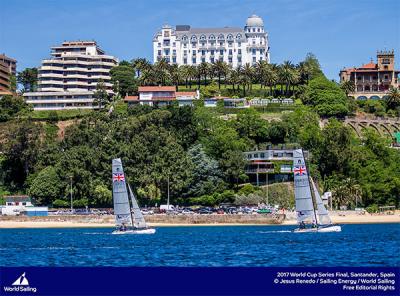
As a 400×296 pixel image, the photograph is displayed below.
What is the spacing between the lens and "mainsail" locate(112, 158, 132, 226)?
82500 mm

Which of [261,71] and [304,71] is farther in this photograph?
[304,71]

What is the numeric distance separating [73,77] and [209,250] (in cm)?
13073

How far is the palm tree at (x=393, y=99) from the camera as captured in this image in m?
168

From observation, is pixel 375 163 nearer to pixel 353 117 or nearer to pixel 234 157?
pixel 234 157

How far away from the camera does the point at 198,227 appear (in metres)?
108

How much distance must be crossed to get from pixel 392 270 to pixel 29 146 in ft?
351

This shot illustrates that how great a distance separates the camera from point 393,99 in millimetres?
168625

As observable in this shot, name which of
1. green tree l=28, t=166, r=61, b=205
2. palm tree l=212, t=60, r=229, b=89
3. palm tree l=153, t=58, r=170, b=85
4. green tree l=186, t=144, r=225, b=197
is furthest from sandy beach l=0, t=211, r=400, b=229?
palm tree l=212, t=60, r=229, b=89

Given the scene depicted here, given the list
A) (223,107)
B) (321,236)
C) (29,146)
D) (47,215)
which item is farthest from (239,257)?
(223,107)

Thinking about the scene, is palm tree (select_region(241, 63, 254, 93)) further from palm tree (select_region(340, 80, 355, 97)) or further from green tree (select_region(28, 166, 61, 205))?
green tree (select_region(28, 166, 61, 205))

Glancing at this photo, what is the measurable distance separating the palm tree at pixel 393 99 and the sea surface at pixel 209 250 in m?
82.7

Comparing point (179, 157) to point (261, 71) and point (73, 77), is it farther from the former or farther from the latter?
point (73, 77)

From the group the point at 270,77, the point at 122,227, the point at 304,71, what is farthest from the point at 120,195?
Result: the point at 304,71

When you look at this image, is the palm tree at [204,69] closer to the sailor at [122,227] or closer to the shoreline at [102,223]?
the shoreline at [102,223]
